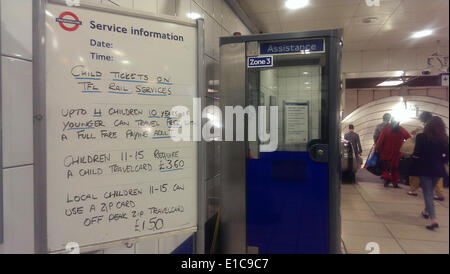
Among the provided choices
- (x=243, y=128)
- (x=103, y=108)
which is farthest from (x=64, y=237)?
(x=243, y=128)

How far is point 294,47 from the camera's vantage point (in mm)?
1960

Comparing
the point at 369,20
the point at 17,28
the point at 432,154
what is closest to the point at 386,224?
the point at 432,154

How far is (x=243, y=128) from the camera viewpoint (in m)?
2.05

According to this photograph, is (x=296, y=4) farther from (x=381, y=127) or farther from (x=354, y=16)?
(x=381, y=127)

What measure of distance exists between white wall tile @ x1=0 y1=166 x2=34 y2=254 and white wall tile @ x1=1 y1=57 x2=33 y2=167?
5cm

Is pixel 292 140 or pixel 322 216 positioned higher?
pixel 292 140

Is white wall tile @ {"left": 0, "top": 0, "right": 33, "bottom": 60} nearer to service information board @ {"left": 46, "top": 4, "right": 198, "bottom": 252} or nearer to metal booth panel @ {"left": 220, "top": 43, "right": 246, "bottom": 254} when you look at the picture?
service information board @ {"left": 46, "top": 4, "right": 198, "bottom": 252}

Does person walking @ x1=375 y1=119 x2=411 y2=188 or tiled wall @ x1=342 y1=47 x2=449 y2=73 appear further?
tiled wall @ x1=342 y1=47 x2=449 y2=73

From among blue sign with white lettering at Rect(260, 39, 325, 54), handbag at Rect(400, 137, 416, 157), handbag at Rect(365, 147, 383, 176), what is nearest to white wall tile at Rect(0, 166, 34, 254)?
blue sign with white lettering at Rect(260, 39, 325, 54)

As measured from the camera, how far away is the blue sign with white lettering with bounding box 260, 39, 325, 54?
1919 mm

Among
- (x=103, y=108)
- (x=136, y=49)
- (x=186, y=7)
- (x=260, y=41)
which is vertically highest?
(x=186, y=7)

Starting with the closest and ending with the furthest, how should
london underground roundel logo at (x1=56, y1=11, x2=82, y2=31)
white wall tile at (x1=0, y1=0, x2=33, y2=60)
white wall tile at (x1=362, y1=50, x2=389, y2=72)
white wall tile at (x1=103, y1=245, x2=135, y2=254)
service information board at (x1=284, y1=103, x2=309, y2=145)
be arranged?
white wall tile at (x1=0, y1=0, x2=33, y2=60) < london underground roundel logo at (x1=56, y1=11, x2=82, y2=31) < white wall tile at (x1=103, y1=245, x2=135, y2=254) < service information board at (x1=284, y1=103, x2=309, y2=145) < white wall tile at (x1=362, y1=50, x2=389, y2=72)

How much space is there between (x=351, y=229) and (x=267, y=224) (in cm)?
149
